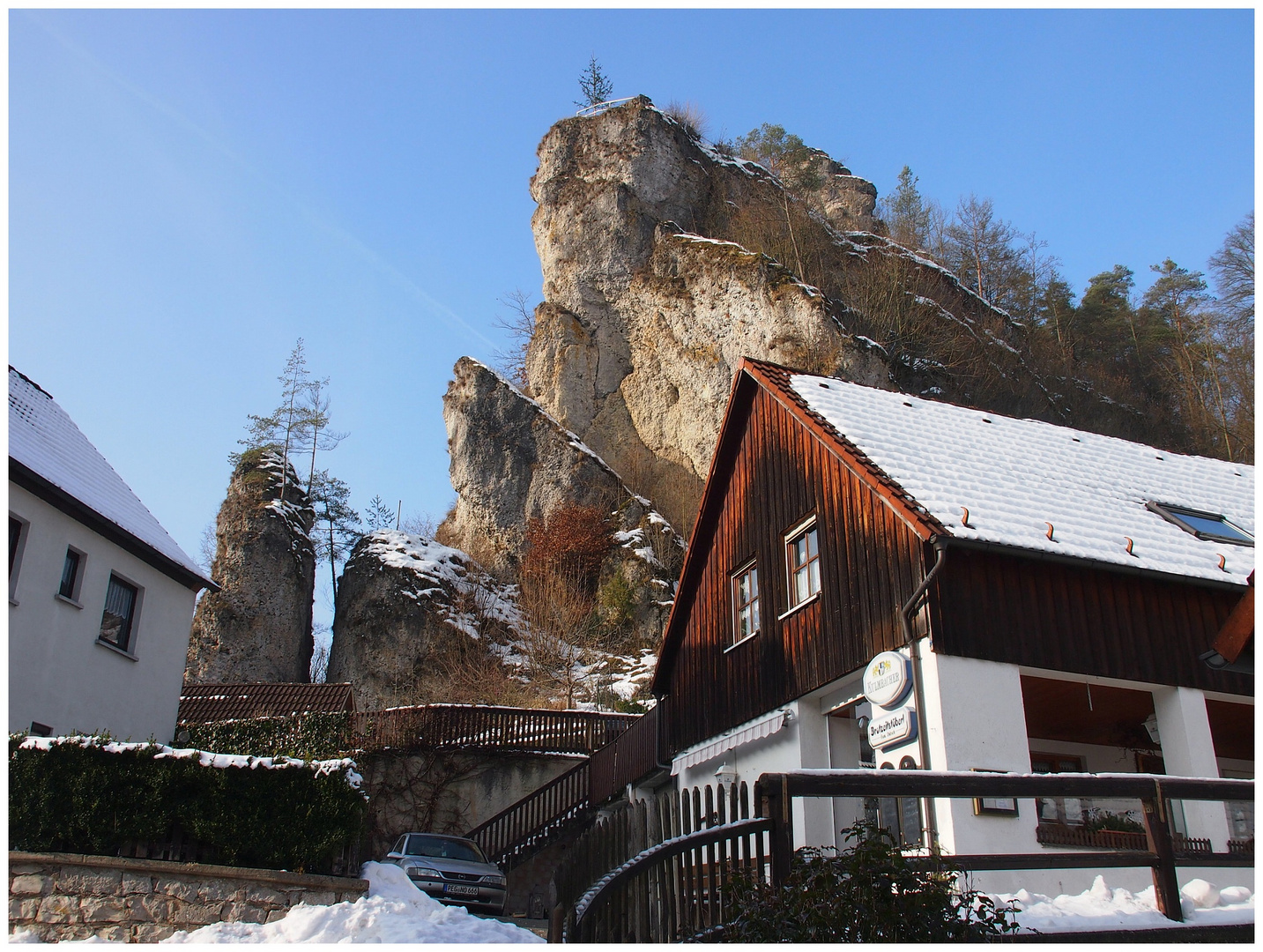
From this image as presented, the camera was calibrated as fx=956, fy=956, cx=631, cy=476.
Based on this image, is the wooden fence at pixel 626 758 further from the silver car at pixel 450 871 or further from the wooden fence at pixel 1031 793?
the wooden fence at pixel 1031 793

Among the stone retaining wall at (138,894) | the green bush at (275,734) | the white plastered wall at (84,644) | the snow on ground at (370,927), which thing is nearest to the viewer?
the snow on ground at (370,927)

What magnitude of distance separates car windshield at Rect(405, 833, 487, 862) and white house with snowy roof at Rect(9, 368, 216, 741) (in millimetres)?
6011

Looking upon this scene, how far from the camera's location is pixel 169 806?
10062 mm

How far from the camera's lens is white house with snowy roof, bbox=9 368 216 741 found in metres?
15.4

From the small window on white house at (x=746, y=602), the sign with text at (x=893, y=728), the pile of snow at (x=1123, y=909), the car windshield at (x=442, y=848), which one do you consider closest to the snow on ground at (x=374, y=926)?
the sign with text at (x=893, y=728)

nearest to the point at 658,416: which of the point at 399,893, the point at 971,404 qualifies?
the point at 971,404

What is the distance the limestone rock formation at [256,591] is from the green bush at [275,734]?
14684 millimetres

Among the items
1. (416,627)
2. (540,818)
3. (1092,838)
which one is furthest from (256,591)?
(1092,838)

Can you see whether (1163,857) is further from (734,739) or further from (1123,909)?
(734,739)

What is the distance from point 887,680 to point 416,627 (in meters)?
26.0

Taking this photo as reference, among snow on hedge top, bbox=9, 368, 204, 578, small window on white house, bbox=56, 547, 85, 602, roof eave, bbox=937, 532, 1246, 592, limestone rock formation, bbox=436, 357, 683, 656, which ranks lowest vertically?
roof eave, bbox=937, 532, 1246, 592

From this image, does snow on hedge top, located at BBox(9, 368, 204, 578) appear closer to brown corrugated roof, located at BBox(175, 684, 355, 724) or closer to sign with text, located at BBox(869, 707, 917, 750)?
brown corrugated roof, located at BBox(175, 684, 355, 724)

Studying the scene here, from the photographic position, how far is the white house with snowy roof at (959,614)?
35.1 ft

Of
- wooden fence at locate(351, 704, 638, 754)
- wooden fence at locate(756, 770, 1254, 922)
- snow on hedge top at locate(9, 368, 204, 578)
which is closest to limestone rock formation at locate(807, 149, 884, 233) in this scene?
wooden fence at locate(351, 704, 638, 754)
